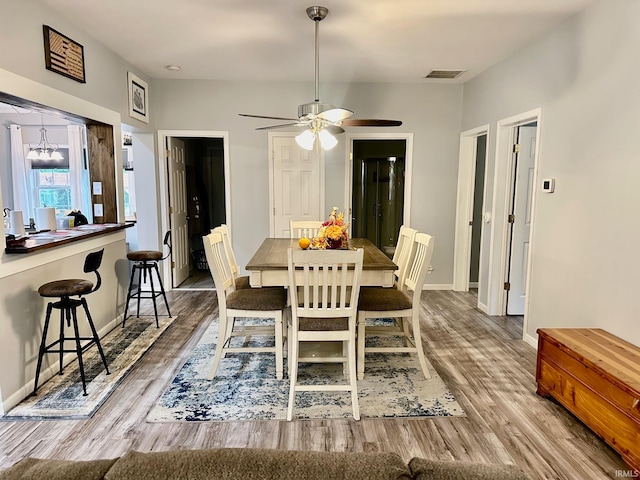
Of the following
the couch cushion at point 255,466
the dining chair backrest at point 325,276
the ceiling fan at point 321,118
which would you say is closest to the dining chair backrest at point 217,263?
the dining chair backrest at point 325,276

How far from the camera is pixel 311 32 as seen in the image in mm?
3299

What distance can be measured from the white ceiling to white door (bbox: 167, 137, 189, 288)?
107 cm

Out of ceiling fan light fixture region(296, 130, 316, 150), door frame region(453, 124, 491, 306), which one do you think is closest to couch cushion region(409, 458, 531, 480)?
ceiling fan light fixture region(296, 130, 316, 150)

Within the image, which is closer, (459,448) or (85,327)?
(459,448)

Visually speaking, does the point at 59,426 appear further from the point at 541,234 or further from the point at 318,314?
the point at 541,234

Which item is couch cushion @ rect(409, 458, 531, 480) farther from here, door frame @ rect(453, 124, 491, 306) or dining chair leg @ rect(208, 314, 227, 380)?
door frame @ rect(453, 124, 491, 306)

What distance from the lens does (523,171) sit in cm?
392

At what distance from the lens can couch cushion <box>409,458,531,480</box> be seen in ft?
2.57

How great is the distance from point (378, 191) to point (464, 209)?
2.24 metres

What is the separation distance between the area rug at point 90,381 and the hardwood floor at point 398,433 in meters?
0.08

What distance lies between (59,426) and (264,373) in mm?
1249

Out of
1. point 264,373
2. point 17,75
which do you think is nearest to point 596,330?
point 264,373

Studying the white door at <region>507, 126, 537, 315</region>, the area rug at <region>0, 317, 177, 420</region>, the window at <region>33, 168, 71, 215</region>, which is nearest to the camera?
the area rug at <region>0, 317, 177, 420</region>

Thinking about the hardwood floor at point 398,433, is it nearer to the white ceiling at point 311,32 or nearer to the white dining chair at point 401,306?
the white dining chair at point 401,306
